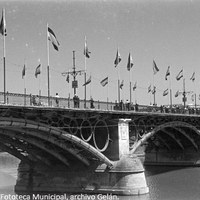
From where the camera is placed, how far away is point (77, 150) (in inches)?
1521

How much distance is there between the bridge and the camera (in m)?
35.1

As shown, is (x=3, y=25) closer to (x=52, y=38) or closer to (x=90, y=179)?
(x=52, y=38)

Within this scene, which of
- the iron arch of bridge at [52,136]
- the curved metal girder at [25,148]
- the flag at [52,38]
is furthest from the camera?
the curved metal girder at [25,148]

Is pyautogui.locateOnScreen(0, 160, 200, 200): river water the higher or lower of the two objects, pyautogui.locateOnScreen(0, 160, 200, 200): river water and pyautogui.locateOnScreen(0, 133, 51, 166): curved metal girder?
the lower

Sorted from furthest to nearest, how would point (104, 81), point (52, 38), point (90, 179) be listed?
point (104, 81) → point (90, 179) → point (52, 38)

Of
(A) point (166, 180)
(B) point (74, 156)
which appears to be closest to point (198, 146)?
(A) point (166, 180)

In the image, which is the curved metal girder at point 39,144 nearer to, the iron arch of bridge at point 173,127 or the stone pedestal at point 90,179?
the stone pedestal at point 90,179

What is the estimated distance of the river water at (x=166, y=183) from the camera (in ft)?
131

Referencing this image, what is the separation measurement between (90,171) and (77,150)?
2.74m

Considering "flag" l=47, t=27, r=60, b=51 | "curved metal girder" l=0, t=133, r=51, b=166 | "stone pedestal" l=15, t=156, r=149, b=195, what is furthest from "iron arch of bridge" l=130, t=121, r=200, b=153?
"flag" l=47, t=27, r=60, b=51

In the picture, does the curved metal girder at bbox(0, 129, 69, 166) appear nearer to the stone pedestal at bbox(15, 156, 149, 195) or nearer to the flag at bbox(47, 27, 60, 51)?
the stone pedestal at bbox(15, 156, 149, 195)

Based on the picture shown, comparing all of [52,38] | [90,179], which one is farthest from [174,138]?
[52,38]

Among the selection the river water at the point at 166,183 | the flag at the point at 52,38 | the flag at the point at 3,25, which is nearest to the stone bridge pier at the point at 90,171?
the river water at the point at 166,183

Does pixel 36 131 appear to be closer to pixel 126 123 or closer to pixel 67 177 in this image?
pixel 67 177
